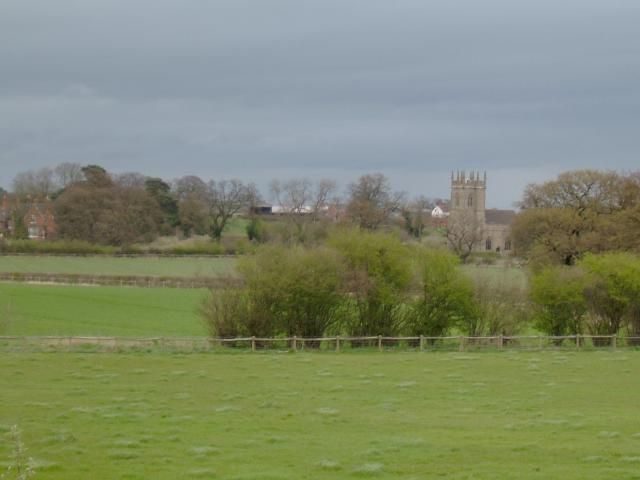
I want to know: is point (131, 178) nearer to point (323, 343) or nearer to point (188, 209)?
point (188, 209)

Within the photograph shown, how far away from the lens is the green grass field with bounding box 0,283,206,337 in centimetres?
5292

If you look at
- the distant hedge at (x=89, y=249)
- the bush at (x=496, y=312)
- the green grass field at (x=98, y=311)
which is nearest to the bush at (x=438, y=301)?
the bush at (x=496, y=312)

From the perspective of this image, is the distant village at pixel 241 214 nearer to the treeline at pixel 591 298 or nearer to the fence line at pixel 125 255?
the fence line at pixel 125 255

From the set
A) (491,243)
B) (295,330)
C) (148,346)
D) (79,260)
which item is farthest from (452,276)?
(491,243)

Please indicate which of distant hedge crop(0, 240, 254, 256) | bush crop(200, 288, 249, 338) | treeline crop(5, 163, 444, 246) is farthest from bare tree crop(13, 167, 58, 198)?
bush crop(200, 288, 249, 338)

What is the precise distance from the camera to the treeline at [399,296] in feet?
148

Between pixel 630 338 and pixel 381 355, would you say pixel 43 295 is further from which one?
pixel 630 338

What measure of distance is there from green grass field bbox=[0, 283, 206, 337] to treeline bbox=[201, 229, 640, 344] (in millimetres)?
6136

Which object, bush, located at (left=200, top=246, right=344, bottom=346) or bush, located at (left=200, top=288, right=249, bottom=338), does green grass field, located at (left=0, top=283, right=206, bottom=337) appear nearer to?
bush, located at (left=200, top=288, right=249, bottom=338)

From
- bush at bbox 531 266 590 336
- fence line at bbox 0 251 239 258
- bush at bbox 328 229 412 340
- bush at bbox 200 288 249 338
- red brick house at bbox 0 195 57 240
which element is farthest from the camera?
red brick house at bbox 0 195 57 240

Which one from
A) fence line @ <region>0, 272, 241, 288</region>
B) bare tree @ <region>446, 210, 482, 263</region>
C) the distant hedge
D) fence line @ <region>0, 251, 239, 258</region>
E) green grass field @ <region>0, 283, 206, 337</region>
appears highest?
bare tree @ <region>446, 210, 482, 263</region>

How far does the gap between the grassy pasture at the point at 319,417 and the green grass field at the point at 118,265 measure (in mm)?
47922

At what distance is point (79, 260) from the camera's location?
101688mm

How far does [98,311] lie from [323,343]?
21.9 meters
